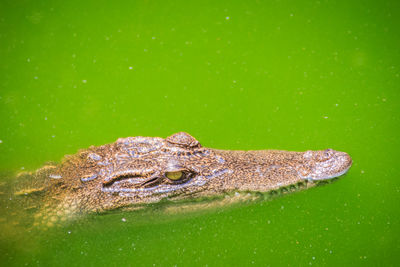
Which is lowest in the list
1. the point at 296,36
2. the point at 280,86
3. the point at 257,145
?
the point at 257,145

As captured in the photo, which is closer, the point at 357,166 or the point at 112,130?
the point at 357,166

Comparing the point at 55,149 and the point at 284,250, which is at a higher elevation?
the point at 55,149

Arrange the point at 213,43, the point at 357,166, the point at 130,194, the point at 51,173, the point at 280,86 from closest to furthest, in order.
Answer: the point at 130,194 < the point at 51,173 < the point at 357,166 < the point at 280,86 < the point at 213,43

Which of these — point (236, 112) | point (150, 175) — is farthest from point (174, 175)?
point (236, 112)

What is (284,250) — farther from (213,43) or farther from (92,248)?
(213,43)

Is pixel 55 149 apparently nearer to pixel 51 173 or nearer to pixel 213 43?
pixel 51 173

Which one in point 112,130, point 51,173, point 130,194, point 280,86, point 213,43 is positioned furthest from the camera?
point 213,43

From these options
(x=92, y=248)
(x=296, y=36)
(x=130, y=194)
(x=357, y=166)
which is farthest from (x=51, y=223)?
(x=296, y=36)

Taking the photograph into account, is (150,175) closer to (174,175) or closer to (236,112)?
(174,175)
